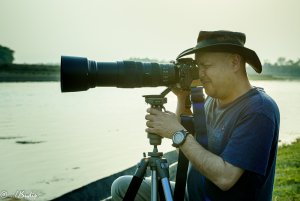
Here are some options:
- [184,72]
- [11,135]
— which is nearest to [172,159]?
[184,72]

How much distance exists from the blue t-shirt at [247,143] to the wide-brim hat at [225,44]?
215mm

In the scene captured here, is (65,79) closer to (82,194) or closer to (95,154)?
(82,194)

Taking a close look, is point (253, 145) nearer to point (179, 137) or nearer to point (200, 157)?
point (200, 157)

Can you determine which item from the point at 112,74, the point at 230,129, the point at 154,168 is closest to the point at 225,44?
the point at 230,129

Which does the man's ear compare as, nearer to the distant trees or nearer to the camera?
the camera

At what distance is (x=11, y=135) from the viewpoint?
11.9 m

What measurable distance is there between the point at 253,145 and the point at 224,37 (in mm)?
676

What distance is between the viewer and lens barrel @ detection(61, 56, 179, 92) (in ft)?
7.33

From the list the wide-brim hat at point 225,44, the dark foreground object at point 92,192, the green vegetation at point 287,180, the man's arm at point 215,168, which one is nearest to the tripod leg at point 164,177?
the man's arm at point 215,168

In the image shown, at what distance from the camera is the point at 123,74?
238cm

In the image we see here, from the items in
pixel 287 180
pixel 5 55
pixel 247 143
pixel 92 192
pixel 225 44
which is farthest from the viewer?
pixel 5 55

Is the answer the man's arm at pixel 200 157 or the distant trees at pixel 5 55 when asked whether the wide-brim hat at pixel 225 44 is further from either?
the distant trees at pixel 5 55

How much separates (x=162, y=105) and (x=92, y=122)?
13325mm

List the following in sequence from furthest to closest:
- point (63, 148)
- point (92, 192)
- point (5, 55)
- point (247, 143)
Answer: point (5, 55) < point (63, 148) < point (92, 192) < point (247, 143)
